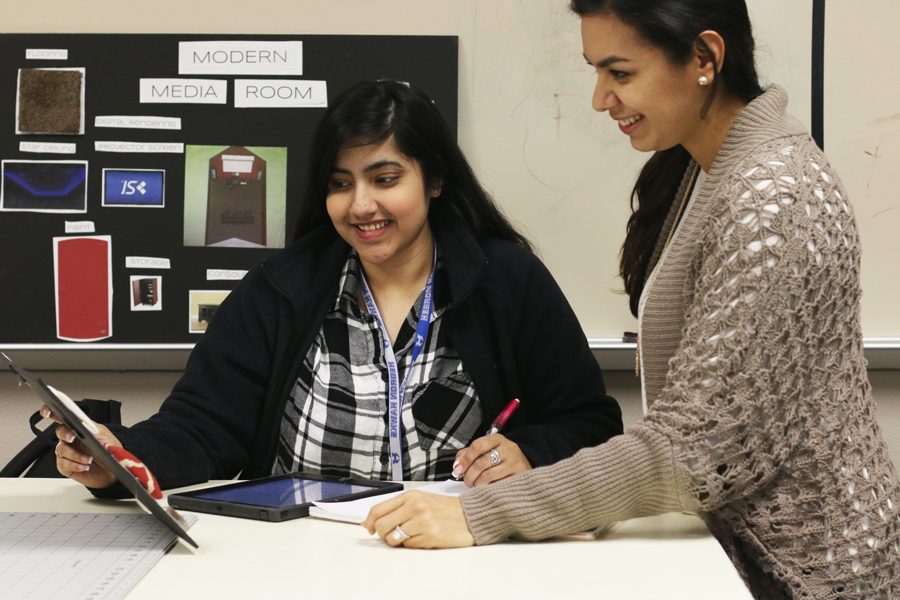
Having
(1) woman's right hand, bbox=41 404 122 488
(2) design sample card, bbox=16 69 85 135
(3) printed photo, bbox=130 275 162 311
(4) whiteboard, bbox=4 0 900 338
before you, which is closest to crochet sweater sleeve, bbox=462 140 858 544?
(1) woman's right hand, bbox=41 404 122 488

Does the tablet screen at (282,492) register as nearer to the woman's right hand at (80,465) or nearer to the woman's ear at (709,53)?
the woman's right hand at (80,465)

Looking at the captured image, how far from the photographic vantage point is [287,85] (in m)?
2.67

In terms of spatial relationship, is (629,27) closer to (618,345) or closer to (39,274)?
(618,345)

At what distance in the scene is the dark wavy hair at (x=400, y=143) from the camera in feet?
6.45

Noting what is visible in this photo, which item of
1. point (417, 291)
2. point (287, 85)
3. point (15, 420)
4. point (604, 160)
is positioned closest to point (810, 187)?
point (417, 291)

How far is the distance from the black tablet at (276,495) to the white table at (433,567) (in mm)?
31

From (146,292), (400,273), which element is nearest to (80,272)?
(146,292)

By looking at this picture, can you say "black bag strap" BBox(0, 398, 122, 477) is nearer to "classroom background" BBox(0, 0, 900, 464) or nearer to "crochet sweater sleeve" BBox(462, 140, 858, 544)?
"classroom background" BBox(0, 0, 900, 464)

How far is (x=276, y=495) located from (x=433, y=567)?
408 millimetres

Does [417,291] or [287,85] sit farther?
[287,85]

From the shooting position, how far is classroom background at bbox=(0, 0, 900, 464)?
8.68 ft

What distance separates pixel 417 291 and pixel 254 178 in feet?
2.72

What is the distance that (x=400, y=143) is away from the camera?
6.53 feet

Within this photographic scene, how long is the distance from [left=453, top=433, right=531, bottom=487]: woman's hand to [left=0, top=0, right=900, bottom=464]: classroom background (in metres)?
1.02
